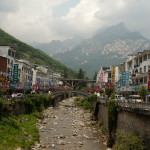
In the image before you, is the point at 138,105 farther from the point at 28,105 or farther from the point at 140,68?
the point at 140,68

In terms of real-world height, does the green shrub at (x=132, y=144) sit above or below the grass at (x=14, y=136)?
above

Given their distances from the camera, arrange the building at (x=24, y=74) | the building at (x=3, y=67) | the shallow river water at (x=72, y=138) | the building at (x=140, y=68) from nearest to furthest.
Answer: the shallow river water at (x=72, y=138) → the building at (x=140, y=68) → the building at (x=3, y=67) → the building at (x=24, y=74)

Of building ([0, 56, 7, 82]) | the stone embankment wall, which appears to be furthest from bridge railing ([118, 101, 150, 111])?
building ([0, 56, 7, 82])

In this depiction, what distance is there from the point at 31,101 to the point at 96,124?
1763 centimetres

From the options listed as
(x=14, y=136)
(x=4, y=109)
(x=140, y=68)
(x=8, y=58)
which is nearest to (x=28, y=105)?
(x=4, y=109)

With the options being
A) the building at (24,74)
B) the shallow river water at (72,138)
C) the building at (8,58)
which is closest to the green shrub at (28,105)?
the shallow river water at (72,138)

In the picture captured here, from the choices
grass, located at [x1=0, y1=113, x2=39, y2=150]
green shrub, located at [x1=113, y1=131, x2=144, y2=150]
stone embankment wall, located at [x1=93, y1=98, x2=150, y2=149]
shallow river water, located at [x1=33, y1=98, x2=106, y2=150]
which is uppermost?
stone embankment wall, located at [x1=93, y1=98, x2=150, y2=149]

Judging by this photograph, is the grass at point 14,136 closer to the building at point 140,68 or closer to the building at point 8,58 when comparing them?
the building at point 140,68

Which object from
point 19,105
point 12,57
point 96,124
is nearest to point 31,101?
point 19,105

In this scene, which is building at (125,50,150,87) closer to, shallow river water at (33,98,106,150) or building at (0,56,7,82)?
shallow river water at (33,98,106,150)

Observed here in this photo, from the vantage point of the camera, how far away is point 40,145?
28016 millimetres

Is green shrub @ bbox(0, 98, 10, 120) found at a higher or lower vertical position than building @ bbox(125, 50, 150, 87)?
lower

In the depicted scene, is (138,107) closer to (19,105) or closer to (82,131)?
(82,131)

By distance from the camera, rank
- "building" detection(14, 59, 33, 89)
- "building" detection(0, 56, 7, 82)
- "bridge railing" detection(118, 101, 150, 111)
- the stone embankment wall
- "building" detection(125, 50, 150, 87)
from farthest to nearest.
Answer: "building" detection(14, 59, 33, 89)
"building" detection(0, 56, 7, 82)
"building" detection(125, 50, 150, 87)
"bridge railing" detection(118, 101, 150, 111)
the stone embankment wall
